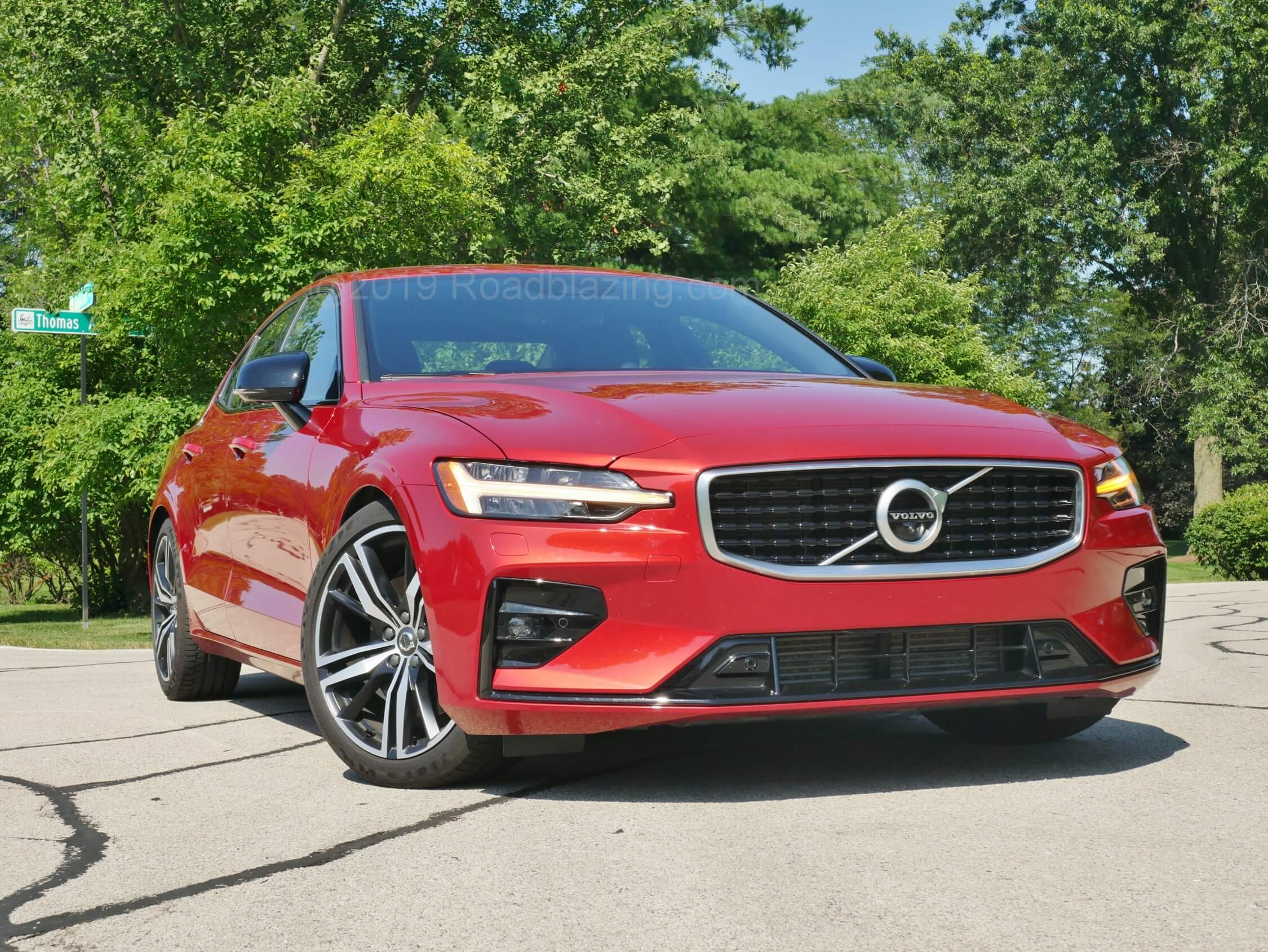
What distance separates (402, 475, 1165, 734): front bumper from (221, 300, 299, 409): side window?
2534mm

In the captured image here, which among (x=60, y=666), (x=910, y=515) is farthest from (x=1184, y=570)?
(x=910, y=515)

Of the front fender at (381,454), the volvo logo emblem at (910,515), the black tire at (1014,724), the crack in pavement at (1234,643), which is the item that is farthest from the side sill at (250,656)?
the crack in pavement at (1234,643)

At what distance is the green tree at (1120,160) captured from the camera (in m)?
34.1

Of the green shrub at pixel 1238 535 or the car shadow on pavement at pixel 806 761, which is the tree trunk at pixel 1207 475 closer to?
the green shrub at pixel 1238 535

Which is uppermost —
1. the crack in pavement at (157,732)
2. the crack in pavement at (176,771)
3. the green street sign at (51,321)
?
the green street sign at (51,321)

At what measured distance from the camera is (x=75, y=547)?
22.7 m

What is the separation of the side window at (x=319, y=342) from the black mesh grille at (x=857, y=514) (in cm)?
179

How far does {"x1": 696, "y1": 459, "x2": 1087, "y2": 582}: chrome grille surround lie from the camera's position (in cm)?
379

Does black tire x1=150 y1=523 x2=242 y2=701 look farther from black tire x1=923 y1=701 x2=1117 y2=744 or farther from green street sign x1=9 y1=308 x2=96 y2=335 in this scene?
green street sign x1=9 y1=308 x2=96 y2=335

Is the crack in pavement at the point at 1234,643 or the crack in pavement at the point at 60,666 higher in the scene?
the crack in pavement at the point at 1234,643

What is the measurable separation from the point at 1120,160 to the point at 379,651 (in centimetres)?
3541

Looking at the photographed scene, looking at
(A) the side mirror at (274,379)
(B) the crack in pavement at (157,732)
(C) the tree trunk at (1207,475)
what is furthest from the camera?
(C) the tree trunk at (1207,475)

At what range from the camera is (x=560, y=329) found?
17.6 feet

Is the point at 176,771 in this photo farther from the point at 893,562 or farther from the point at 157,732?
the point at 893,562
